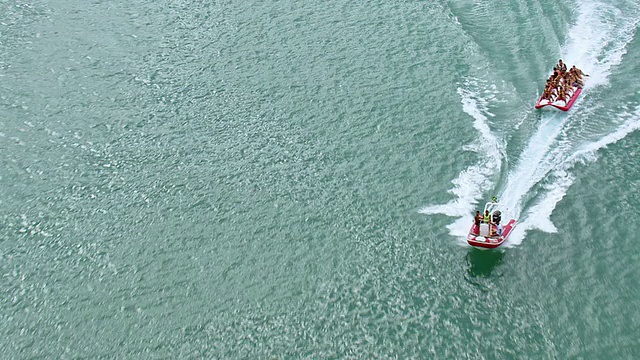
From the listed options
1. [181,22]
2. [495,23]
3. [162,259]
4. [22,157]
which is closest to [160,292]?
[162,259]

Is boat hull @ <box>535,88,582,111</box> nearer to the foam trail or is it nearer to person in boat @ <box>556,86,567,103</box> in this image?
person in boat @ <box>556,86,567,103</box>

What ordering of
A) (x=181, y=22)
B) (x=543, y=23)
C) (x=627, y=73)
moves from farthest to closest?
(x=181, y=22)
(x=543, y=23)
(x=627, y=73)

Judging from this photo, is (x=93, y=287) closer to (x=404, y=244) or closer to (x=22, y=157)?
(x=22, y=157)

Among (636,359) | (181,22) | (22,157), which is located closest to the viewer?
(636,359)

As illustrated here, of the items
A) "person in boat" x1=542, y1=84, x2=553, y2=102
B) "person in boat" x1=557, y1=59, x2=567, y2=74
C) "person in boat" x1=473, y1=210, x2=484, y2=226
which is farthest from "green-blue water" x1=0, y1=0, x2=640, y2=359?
"person in boat" x1=557, y1=59, x2=567, y2=74

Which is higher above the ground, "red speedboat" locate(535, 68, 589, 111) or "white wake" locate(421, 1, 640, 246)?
"red speedboat" locate(535, 68, 589, 111)

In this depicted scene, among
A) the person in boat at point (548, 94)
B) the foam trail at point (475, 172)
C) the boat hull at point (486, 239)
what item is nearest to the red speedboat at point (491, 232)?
the boat hull at point (486, 239)

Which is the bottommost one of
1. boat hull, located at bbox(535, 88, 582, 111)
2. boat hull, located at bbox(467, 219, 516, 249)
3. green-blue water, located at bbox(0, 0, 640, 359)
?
green-blue water, located at bbox(0, 0, 640, 359)
